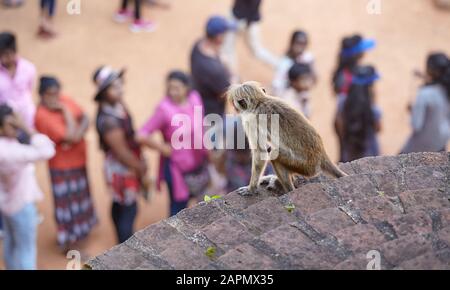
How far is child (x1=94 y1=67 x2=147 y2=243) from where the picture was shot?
8.88 meters

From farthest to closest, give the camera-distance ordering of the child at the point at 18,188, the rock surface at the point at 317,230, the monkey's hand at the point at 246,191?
the child at the point at 18,188 < the monkey's hand at the point at 246,191 < the rock surface at the point at 317,230

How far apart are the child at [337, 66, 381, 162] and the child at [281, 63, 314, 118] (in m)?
0.43

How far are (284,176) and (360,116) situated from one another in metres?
4.22

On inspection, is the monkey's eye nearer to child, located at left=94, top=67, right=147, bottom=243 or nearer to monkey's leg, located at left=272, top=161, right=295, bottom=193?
monkey's leg, located at left=272, top=161, right=295, bottom=193

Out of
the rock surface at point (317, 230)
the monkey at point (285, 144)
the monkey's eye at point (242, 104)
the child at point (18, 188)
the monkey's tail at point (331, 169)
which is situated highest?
the monkey's eye at point (242, 104)

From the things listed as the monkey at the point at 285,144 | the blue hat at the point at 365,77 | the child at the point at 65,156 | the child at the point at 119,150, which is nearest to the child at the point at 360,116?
the blue hat at the point at 365,77

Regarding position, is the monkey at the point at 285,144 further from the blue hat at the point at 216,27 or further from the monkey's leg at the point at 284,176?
the blue hat at the point at 216,27

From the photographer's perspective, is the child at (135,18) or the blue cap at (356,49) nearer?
the blue cap at (356,49)

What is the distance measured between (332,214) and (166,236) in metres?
0.92

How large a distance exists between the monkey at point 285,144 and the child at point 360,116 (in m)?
3.86

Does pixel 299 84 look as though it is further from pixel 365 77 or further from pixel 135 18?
pixel 135 18

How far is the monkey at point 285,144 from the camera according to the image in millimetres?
5875

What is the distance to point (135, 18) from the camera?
13992 mm
